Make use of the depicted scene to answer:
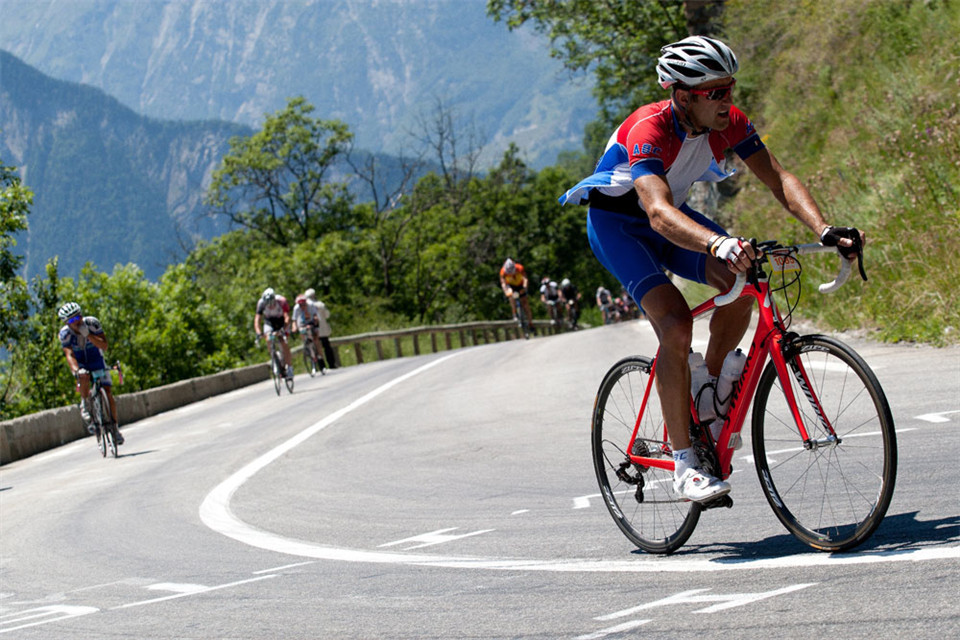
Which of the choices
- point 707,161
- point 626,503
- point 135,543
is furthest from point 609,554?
point 135,543

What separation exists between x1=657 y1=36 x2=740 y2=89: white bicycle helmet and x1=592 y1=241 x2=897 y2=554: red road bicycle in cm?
68

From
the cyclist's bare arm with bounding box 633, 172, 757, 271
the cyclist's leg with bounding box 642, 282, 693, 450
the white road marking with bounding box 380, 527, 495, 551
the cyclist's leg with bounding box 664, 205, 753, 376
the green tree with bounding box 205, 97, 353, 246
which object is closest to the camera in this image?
the cyclist's bare arm with bounding box 633, 172, 757, 271

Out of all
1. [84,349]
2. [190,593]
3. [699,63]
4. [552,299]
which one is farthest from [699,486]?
[552,299]

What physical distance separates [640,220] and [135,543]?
4.11 meters

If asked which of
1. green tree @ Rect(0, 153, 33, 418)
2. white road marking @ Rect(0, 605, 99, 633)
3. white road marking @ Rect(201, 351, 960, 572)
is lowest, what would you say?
white road marking @ Rect(201, 351, 960, 572)

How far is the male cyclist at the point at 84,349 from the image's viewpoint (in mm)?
14719

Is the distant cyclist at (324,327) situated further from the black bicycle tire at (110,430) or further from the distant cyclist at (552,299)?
the black bicycle tire at (110,430)

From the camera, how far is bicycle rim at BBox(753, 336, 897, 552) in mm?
3748

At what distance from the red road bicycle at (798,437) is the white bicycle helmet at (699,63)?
679 mm

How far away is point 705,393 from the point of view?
438 centimetres

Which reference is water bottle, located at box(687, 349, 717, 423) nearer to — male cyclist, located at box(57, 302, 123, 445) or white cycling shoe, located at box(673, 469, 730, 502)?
white cycling shoe, located at box(673, 469, 730, 502)

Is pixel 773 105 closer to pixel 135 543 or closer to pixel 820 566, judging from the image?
pixel 135 543

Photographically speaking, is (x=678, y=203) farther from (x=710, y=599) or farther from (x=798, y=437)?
(x=710, y=599)

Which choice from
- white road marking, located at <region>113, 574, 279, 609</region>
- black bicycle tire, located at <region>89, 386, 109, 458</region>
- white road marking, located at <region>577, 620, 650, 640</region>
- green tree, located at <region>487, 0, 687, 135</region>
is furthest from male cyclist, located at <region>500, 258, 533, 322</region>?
white road marking, located at <region>577, 620, 650, 640</region>
